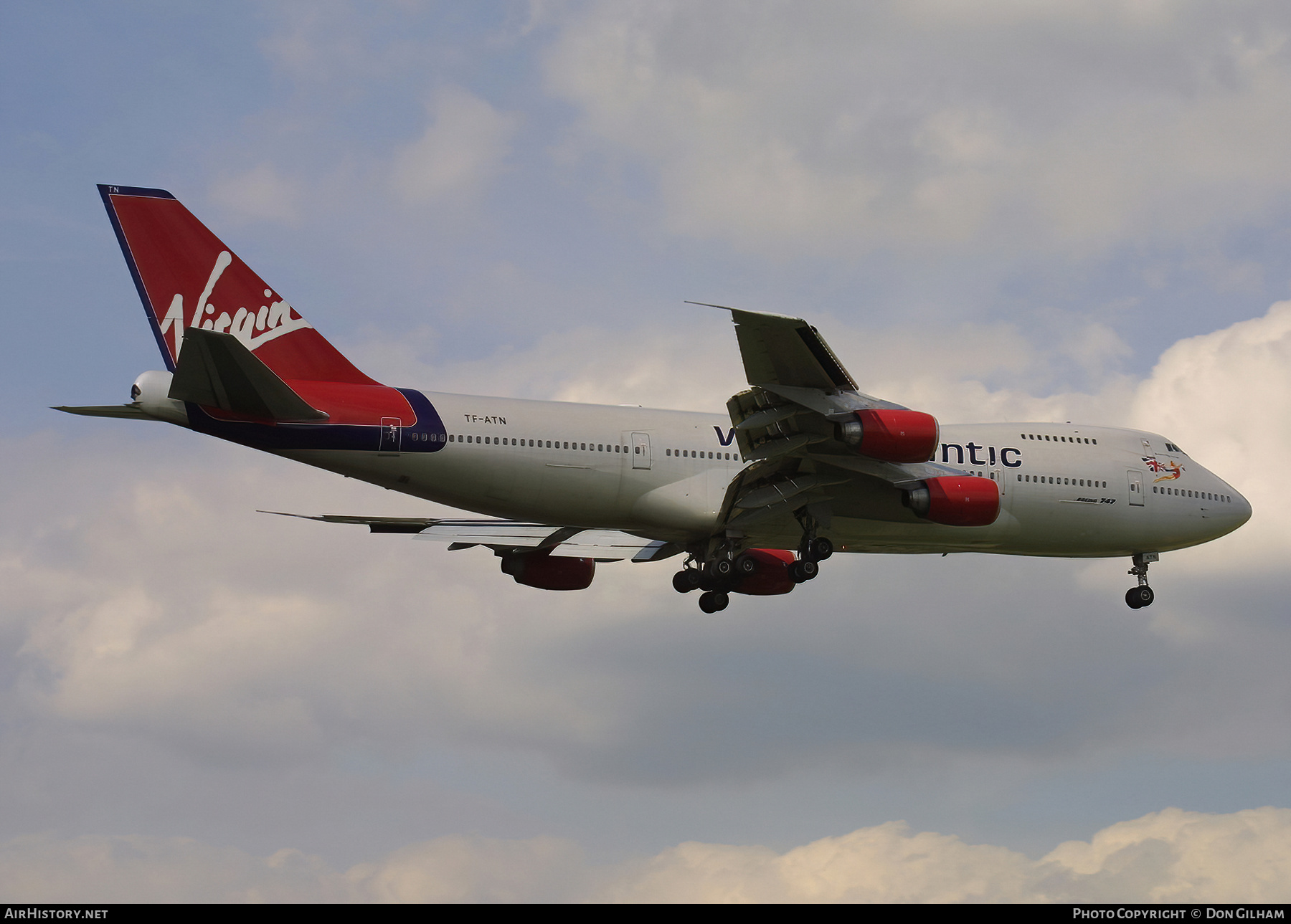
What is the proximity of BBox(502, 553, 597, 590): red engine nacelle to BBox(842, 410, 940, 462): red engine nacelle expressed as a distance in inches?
411

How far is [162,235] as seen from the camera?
94.2 feet

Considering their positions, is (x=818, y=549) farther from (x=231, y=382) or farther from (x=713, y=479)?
(x=231, y=382)

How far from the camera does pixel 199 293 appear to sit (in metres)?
28.8

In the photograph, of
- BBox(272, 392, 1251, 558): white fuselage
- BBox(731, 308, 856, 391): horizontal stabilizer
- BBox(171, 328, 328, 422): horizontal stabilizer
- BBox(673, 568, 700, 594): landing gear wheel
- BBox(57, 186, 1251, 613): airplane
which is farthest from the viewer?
BBox(673, 568, 700, 594): landing gear wheel

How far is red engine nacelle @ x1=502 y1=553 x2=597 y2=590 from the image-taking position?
34.5m

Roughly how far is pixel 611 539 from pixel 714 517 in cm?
469

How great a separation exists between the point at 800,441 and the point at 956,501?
394 centimetres

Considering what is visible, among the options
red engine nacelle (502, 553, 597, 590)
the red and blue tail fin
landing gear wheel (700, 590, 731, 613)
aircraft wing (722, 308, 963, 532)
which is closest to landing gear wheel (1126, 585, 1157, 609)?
aircraft wing (722, 308, 963, 532)

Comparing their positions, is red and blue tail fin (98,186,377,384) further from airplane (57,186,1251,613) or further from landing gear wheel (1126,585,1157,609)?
landing gear wheel (1126,585,1157,609)

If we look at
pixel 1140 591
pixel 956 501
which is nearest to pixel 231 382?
pixel 956 501

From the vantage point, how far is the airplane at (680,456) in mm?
25781

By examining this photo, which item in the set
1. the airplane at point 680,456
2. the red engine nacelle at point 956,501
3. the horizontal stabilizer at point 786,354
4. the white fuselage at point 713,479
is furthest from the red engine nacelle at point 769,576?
the horizontal stabilizer at point 786,354

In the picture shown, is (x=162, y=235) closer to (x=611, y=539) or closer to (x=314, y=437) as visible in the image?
(x=314, y=437)
